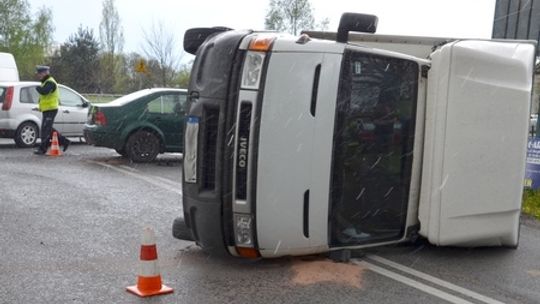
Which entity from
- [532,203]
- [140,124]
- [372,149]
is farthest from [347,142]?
[140,124]

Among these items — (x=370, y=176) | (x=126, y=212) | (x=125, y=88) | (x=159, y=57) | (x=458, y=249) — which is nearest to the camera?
(x=370, y=176)

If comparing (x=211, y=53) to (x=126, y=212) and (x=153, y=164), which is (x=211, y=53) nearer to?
(x=126, y=212)

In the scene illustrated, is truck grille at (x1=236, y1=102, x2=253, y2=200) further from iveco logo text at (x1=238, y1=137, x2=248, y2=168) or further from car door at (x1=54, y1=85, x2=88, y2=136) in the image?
car door at (x1=54, y1=85, x2=88, y2=136)

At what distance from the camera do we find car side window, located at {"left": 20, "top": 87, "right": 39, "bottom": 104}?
1429cm

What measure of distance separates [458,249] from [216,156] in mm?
2824

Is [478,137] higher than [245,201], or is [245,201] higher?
[478,137]

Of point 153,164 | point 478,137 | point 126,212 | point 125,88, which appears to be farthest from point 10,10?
point 478,137

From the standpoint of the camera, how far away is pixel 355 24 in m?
5.34

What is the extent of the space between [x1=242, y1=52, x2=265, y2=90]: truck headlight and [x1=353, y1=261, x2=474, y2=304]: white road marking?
1.92m

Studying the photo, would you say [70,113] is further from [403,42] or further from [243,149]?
[243,149]

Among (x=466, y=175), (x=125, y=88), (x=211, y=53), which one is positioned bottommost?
(x=125, y=88)

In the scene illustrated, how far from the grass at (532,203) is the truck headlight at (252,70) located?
549 cm

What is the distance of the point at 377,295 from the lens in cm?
495

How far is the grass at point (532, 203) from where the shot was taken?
29.9 feet
